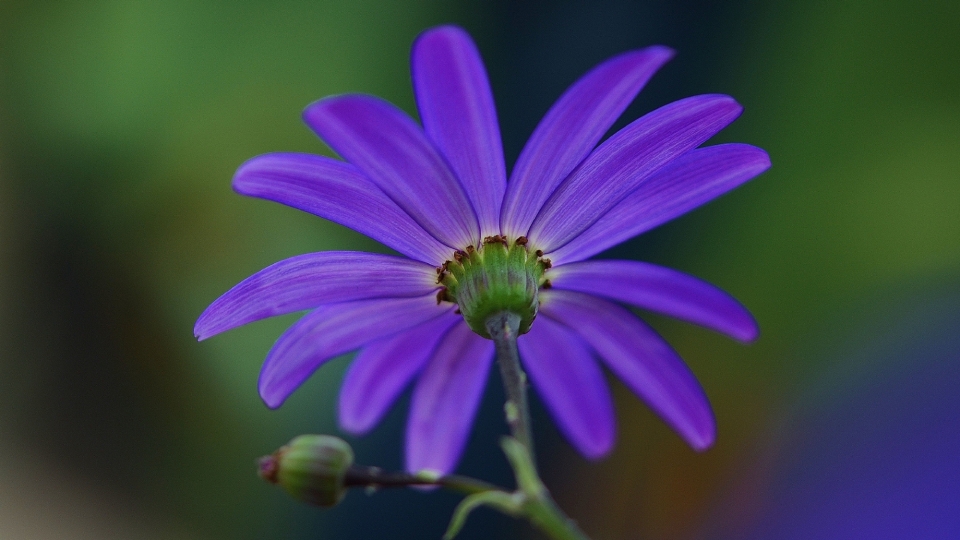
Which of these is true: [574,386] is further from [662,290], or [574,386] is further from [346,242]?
[346,242]

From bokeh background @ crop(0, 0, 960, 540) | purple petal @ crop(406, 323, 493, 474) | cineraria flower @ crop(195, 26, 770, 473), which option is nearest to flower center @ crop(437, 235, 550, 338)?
cineraria flower @ crop(195, 26, 770, 473)

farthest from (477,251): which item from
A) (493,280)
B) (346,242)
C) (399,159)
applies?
(346,242)

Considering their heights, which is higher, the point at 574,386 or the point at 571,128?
the point at 571,128

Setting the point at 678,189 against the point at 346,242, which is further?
the point at 346,242

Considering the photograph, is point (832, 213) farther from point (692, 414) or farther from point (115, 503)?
point (115, 503)

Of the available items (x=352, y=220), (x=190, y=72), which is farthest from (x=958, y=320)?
(x=190, y=72)
